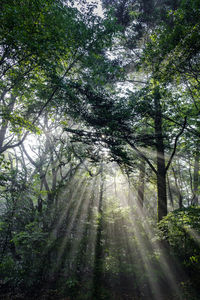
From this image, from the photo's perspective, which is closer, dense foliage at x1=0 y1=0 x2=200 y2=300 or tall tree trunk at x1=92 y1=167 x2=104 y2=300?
dense foliage at x1=0 y1=0 x2=200 y2=300

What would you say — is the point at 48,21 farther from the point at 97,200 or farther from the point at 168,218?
the point at 97,200

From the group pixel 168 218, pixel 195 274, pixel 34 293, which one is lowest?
pixel 34 293

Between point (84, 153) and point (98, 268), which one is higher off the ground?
point (84, 153)

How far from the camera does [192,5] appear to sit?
510 cm

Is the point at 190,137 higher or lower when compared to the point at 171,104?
lower

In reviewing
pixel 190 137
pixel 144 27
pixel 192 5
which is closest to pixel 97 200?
pixel 190 137

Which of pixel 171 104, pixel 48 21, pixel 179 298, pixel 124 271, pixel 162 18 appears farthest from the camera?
pixel 162 18

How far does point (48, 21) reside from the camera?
4.88 meters

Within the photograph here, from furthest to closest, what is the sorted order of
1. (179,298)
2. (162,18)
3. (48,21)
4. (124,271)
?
1. (162,18)
2. (124,271)
3. (48,21)
4. (179,298)

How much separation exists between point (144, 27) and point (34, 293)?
13853 mm

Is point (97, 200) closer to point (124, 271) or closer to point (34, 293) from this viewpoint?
point (124, 271)

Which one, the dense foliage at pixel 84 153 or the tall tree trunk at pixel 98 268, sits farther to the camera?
the tall tree trunk at pixel 98 268

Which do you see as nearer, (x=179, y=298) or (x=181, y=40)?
(x=179, y=298)

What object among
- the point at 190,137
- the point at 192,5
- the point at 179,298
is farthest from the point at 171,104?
the point at 179,298
